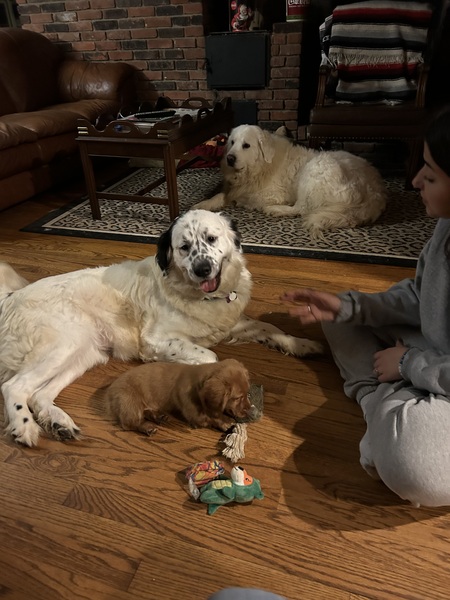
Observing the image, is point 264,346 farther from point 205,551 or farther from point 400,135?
point 400,135

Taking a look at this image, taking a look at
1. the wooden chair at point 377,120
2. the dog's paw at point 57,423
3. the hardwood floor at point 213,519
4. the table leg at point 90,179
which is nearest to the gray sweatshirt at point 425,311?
the hardwood floor at point 213,519

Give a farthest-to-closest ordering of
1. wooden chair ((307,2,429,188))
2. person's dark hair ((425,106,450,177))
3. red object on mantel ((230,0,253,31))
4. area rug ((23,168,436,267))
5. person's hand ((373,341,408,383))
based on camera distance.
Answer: red object on mantel ((230,0,253,31)), wooden chair ((307,2,429,188)), area rug ((23,168,436,267)), person's hand ((373,341,408,383)), person's dark hair ((425,106,450,177))

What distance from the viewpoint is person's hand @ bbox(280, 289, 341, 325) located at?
157 cm

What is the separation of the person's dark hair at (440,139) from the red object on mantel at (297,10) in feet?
13.0

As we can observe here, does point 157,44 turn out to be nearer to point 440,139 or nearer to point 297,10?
point 297,10

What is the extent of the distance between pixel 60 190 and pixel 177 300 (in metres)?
2.92

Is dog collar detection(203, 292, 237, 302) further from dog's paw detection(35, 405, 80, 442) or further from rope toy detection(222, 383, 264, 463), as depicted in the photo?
dog's paw detection(35, 405, 80, 442)

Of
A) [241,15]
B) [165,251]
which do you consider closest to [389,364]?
[165,251]

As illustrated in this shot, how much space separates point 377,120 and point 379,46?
0.82 meters

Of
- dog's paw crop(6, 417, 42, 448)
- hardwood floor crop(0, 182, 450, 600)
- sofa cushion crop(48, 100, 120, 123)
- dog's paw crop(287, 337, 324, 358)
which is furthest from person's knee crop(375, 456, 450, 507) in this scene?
sofa cushion crop(48, 100, 120, 123)

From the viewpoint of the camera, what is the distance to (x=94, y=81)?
4.70 meters

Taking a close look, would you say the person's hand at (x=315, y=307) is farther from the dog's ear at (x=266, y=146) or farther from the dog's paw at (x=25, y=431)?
the dog's ear at (x=266, y=146)

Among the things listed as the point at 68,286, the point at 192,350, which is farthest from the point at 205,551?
the point at 68,286

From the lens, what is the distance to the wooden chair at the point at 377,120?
3420 mm
